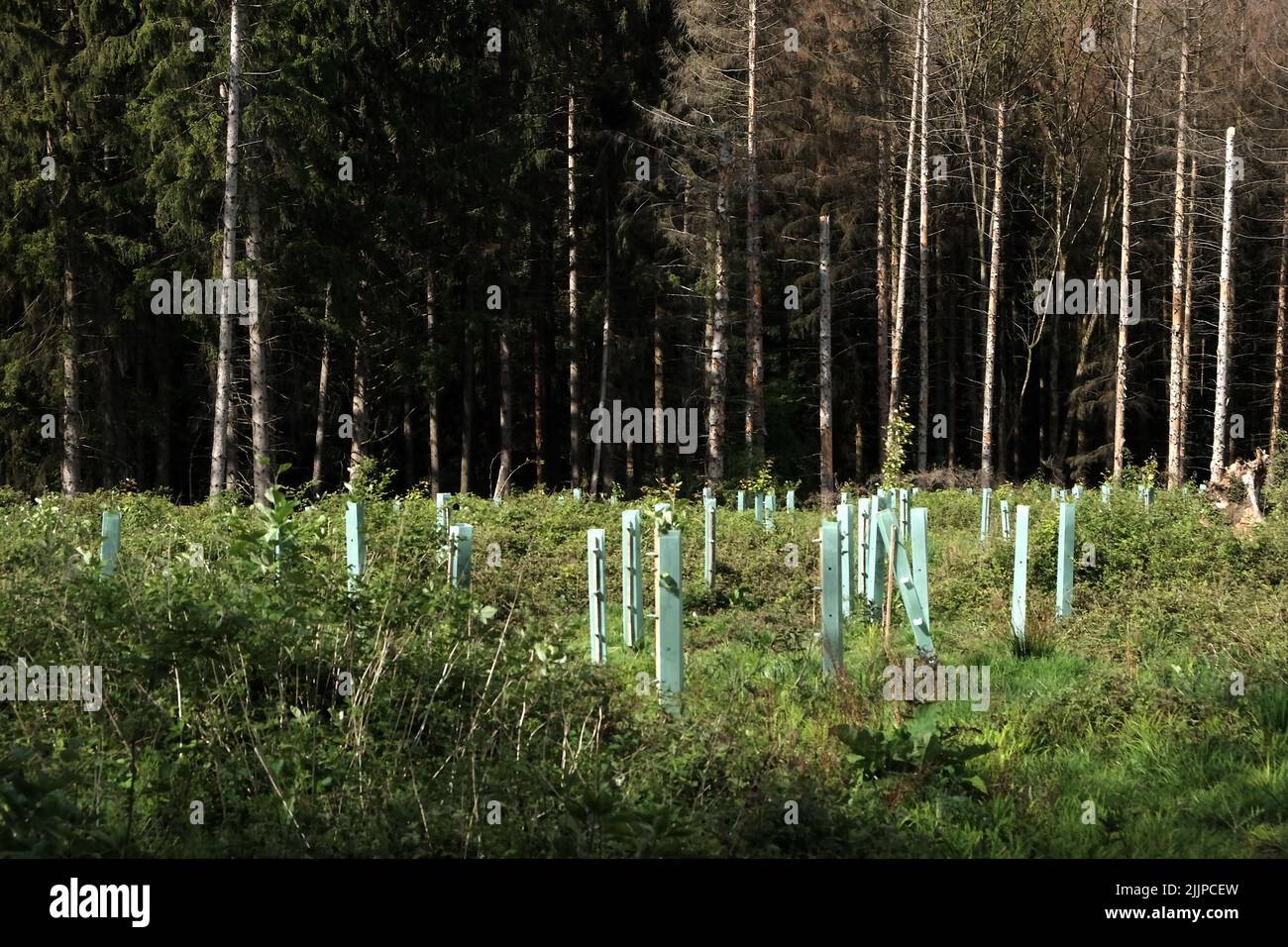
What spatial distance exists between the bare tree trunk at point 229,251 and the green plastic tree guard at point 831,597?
14888mm

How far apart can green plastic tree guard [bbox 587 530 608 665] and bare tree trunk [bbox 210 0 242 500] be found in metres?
12.4

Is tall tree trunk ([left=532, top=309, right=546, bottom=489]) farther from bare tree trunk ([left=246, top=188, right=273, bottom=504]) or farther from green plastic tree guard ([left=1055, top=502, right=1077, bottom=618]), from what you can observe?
green plastic tree guard ([left=1055, top=502, right=1077, bottom=618])

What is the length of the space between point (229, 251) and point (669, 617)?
16.0 meters

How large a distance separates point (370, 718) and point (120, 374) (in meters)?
25.5

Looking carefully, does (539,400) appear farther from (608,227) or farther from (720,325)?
(720,325)

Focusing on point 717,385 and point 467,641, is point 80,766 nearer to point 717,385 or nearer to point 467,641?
point 467,641

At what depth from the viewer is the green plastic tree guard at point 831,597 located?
853cm

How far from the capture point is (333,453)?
37.9 metres

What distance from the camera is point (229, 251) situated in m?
21.0

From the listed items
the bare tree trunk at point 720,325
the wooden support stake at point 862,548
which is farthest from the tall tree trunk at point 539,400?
the wooden support stake at point 862,548

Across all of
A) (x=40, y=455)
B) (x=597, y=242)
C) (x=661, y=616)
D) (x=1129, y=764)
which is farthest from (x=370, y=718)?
(x=597, y=242)

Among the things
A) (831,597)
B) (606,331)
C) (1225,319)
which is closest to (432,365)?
(606,331)

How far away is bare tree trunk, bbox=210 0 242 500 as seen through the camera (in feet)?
68.5

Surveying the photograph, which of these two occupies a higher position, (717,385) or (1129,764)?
(717,385)
